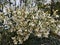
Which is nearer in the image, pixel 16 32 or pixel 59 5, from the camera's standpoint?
pixel 16 32

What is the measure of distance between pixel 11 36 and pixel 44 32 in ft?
2.01

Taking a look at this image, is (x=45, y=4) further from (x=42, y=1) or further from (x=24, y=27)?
(x=24, y=27)

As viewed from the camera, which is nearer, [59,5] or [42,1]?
[42,1]

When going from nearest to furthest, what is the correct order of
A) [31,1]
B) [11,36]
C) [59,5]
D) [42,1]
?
[11,36] < [31,1] < [42,1] < [59,5]

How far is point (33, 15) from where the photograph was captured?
3.66m

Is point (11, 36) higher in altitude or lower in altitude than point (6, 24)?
lower

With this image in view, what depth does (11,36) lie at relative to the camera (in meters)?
3.70

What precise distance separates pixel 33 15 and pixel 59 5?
Answer: 7.84 ft

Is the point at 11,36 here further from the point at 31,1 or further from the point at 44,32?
the point at 31,1

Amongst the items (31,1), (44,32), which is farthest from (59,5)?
(44,32)

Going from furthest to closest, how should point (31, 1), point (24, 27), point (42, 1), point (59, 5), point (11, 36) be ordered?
1. point (59, 5)
2. point (42, 1)
3. point (31, 1)
4. point (11, 36)
5. point (24, 27)

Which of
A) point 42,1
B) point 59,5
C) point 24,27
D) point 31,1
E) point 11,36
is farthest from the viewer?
point 59,5

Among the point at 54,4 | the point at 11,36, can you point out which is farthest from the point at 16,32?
the point at 54,4

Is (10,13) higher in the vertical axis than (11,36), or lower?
higher
